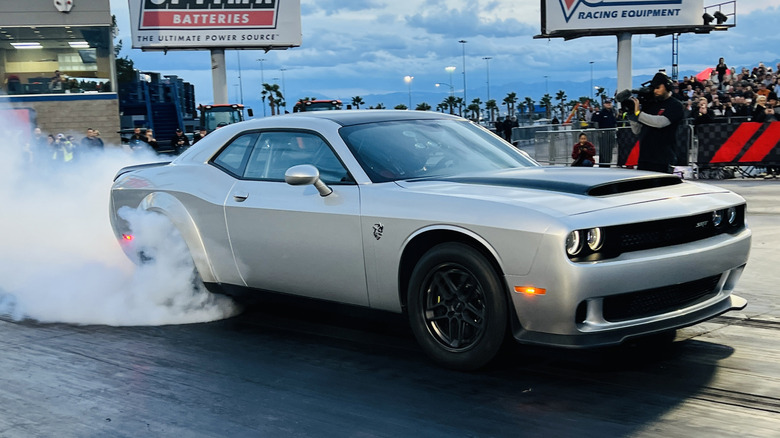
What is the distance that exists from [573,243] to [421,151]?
166 centimetres

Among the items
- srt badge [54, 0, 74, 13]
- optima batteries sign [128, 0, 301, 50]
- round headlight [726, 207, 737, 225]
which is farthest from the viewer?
optima batteries sign [128, 0, 301, 50]

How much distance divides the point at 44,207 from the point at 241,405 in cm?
711

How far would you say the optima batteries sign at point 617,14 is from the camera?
32812mm

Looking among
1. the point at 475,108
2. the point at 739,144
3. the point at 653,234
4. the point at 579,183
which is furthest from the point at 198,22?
the point at 475,108

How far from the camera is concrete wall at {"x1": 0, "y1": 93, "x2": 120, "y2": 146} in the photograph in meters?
38.4

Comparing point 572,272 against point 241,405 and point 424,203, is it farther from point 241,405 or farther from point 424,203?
point 241,405

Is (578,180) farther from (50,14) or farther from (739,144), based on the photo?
(50,14)

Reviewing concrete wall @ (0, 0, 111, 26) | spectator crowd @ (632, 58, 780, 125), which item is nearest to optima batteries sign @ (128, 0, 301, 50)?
concrete wall @ (0, 0, 111, 26)

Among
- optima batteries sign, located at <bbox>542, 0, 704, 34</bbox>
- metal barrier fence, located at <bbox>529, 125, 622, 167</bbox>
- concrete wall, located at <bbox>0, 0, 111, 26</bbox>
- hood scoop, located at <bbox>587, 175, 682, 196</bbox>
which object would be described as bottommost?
metal barrier fence, located at <bbox>529, 125, 622, 167</bbox>

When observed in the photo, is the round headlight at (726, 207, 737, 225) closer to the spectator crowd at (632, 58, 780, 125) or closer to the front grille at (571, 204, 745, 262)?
the front grille at (571, 204, 745, 262)

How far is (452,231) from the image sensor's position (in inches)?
183

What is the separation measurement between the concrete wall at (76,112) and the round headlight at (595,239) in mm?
37191

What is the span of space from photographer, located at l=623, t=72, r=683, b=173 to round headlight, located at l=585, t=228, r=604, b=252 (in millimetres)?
3878

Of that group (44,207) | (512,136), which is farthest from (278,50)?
(44,207)
